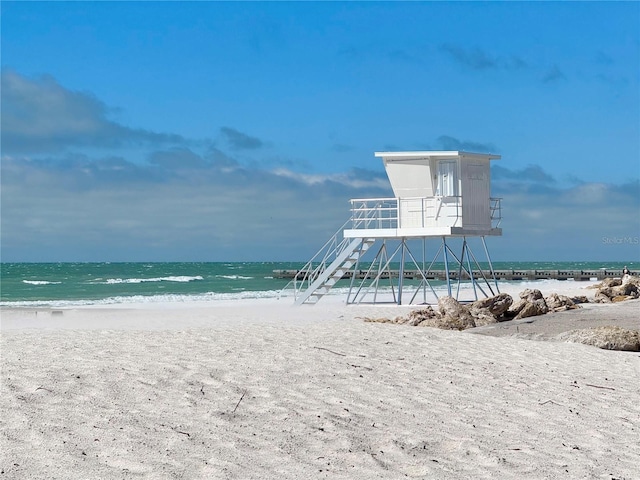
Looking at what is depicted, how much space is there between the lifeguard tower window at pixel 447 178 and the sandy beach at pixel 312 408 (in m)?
12.4

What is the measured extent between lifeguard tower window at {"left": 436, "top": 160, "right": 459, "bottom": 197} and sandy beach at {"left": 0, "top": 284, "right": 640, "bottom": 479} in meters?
12.4

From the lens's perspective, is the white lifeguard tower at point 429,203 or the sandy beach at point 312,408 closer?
the sandy beach at point 312,408

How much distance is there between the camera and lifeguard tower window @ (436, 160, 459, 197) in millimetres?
24344

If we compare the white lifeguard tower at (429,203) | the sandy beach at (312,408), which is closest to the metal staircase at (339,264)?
the white lifeguard tower at (429,203)

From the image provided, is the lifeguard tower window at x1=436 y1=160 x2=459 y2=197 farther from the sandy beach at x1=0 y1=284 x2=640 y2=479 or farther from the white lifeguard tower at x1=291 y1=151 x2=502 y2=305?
the sandy beach at x1=0 y1=284 x2=640 y2=479

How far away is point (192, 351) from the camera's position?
405 inches

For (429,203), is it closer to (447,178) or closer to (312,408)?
(447,178)

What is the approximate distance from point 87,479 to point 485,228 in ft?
69.1

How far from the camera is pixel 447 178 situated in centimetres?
2447

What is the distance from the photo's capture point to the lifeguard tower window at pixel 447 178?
79.9 feet

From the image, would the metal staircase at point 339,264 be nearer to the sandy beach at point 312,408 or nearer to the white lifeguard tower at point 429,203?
the white lifeguard tower at point 429,203

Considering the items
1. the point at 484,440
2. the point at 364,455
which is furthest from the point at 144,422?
the point at 484,440

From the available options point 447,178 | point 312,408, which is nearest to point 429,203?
point 447,178

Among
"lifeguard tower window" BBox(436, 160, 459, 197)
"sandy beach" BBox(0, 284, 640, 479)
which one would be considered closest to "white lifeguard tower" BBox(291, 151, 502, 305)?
"lifeguard tower window" BBox(436, 160, 459, 197)
